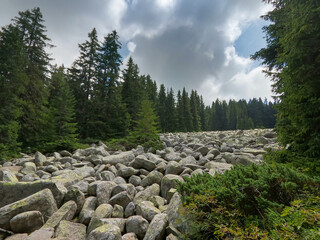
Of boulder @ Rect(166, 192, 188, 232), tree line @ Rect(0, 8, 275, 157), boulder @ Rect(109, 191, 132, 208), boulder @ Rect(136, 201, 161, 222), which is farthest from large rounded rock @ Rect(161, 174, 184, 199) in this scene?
tree line @ Rect(0, 8, 275, 157)

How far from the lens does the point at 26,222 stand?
2979mm

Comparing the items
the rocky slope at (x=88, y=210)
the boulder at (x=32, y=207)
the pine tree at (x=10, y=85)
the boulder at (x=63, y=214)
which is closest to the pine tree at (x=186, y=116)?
the pine tree at (x=10, y=85)

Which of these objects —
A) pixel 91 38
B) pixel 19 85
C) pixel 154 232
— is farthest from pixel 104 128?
pixel 154 232

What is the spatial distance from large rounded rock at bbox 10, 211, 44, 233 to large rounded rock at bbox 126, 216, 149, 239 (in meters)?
1.80

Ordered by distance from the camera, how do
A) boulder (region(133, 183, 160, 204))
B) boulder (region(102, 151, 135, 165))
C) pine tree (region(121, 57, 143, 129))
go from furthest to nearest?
pine tree (region(121, 57, 143, 129)) → boulder (region(102, 151, 135, 165)) → boulder (region(133, 183, 160, 204))

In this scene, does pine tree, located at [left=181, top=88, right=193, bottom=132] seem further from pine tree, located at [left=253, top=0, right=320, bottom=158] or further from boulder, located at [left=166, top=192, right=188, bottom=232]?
boulder, located at [left=166, top=192, right=188, bottom=232]

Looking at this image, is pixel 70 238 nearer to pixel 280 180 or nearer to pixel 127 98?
pixel 280 180

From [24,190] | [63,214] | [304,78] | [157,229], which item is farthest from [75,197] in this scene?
[304,78]

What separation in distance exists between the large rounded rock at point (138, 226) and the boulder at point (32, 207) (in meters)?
1.82

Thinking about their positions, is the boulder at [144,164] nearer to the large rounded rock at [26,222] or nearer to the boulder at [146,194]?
the boulder at [146,194]

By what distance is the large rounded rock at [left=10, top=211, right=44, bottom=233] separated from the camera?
293 cm

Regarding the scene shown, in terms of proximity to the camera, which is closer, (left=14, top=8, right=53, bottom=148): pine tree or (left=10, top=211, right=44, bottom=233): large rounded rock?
(left=10, top=211, right=44, bottom=233): large rounded rock

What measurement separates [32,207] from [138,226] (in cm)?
229

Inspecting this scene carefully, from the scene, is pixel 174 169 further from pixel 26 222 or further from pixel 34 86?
pixel 34 86
